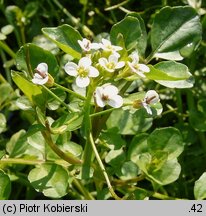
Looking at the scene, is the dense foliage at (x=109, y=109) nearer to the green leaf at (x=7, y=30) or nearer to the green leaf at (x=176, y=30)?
the green leaf at (x=176, y=30)

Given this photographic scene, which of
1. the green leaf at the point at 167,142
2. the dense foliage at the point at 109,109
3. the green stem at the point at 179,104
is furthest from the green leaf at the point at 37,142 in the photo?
the green stem at the point at 179,104

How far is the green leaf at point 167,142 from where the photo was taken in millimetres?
1021

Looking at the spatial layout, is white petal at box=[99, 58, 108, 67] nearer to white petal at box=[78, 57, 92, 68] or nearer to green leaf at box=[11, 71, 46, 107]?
white petal at box=[78, 57, 92, 68]

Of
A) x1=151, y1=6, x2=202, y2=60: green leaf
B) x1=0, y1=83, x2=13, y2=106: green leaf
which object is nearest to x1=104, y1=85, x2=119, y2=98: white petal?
x1=151, y1=6, x2=202, y2=60: green leaf

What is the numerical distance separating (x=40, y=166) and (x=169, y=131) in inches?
10.3

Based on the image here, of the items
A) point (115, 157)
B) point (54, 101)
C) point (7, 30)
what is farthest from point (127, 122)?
point (7, 30)

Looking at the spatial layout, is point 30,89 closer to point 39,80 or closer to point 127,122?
point 39,80

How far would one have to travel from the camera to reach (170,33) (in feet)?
3.33

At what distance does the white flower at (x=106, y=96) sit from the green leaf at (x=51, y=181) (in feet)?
0.59

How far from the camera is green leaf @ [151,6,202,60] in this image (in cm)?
101

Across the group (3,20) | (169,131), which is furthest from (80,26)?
(169,131)

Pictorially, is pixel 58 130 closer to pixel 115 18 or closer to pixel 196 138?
pixel 196 138

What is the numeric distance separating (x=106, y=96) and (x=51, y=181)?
0.71ft

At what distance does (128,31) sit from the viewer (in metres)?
0.96
